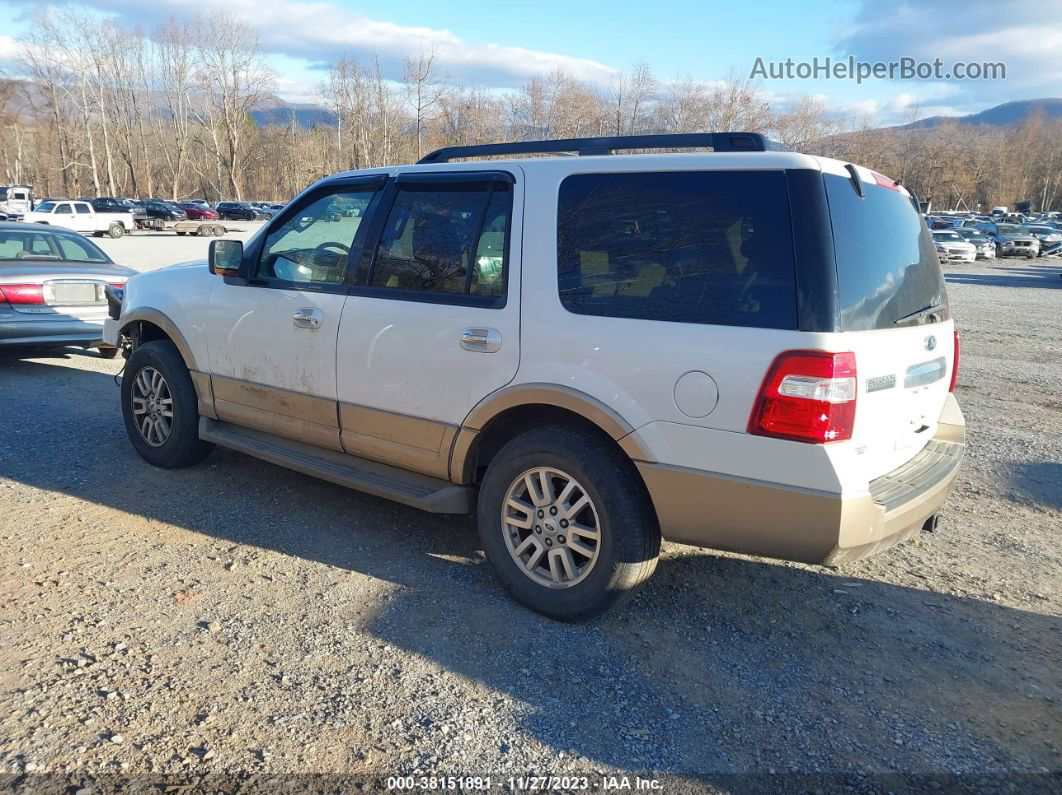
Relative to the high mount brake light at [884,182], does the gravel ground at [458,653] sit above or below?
below

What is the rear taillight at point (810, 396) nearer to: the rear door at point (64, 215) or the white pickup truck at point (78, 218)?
the white pickup truck at point (78, 218)

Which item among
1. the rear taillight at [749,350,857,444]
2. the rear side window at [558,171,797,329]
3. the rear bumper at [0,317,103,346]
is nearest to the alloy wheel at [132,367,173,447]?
the rear bumper at [0,317,103,346]

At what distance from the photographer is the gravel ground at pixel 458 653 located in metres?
2.65

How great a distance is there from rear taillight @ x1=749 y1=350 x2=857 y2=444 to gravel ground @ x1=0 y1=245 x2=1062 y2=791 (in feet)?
3.46

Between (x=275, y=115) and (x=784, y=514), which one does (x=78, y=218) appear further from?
(x=275, y=115)

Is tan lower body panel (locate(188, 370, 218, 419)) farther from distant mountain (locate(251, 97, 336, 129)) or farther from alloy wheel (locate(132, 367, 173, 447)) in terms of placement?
distant mountain (locate(251, 97, 336, 129))

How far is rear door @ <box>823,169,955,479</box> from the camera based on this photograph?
293cm

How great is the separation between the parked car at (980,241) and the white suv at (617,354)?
4255cm

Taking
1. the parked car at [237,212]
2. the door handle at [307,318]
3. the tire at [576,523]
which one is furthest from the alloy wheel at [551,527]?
the parked car at [237,212]

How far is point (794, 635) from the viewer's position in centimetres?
349

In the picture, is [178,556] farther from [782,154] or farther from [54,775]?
[782,154]

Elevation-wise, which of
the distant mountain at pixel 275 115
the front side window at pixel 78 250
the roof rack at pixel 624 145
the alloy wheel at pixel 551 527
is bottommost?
the alloy wheel at pixel 551 527

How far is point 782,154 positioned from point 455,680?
2.41m

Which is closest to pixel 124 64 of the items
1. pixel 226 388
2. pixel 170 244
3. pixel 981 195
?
A: pixel 170 244
